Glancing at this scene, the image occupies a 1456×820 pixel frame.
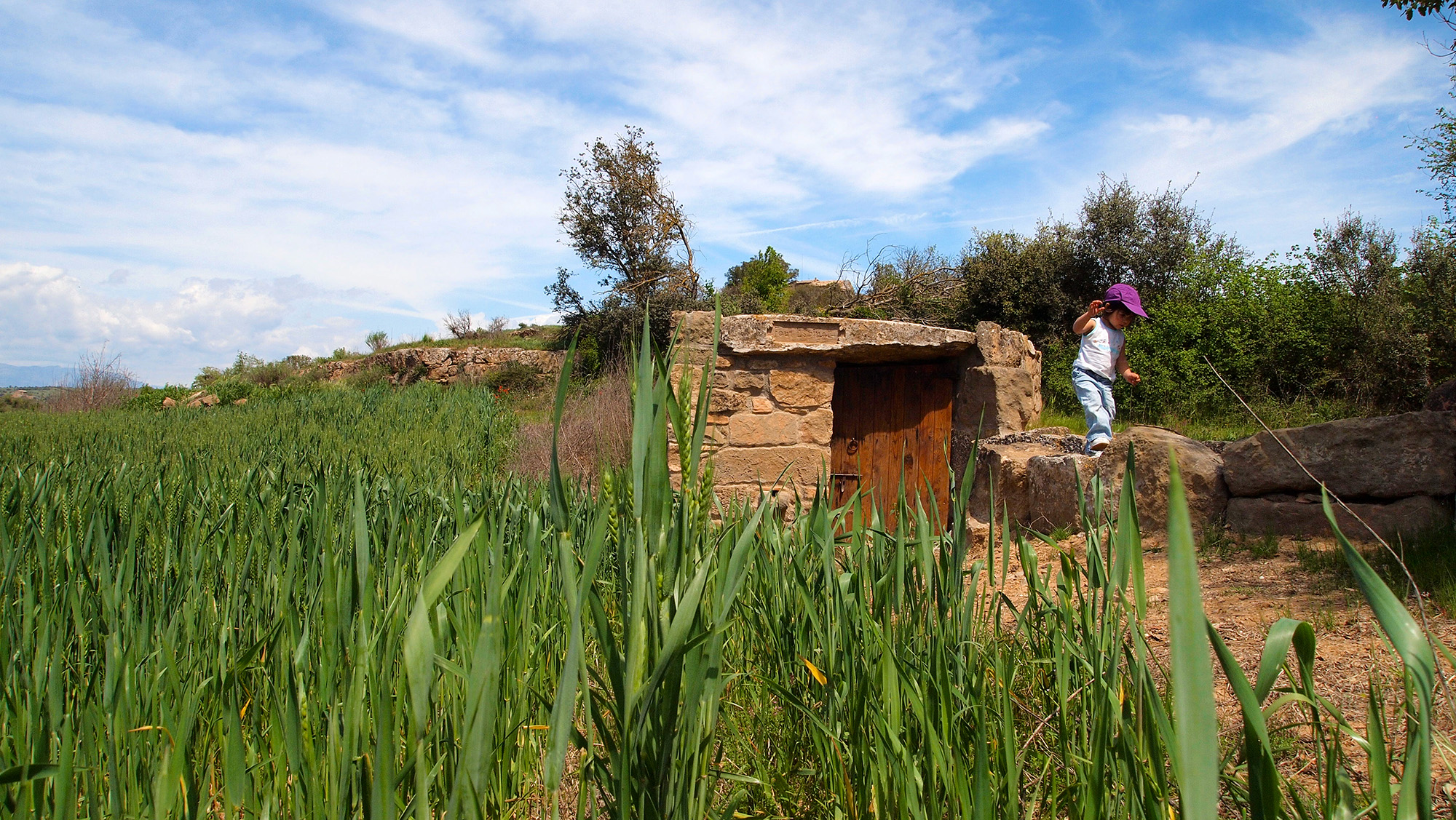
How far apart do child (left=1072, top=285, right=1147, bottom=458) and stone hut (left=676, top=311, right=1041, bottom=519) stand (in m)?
0.40

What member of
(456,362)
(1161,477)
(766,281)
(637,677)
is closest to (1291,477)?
(1161,477)

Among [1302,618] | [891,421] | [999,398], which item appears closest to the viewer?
[1302,618]

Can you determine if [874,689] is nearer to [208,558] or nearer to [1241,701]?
[1241,701]

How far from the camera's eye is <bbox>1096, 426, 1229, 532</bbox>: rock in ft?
12.8

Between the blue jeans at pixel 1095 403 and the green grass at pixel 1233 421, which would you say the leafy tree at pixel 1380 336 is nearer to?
the green grass at pixel 1233 421

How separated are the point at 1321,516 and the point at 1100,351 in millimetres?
1766

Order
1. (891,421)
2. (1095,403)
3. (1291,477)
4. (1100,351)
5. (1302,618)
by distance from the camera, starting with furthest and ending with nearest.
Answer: (891,421) → (1100,351) → (1095,403) → (1291,477) → (1302,618)

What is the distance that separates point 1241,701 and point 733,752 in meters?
1.31

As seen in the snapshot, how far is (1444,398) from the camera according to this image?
167 inches

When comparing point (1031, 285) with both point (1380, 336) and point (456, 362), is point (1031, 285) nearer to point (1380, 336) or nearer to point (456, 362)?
point (1380, 336)

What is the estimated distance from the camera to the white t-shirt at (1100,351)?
5.00 m

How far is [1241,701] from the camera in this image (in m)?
0.62

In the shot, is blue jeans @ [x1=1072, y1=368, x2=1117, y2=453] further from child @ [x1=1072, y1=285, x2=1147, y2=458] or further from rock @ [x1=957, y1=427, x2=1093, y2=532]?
rock @ [x1=957, y1=427, x2=1093, y2=532]

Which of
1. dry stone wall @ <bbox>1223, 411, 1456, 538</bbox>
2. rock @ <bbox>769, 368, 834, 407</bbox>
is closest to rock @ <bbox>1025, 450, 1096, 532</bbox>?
dry stone wall @ <bbox>1223, 411, 1456, 538</bbox>
